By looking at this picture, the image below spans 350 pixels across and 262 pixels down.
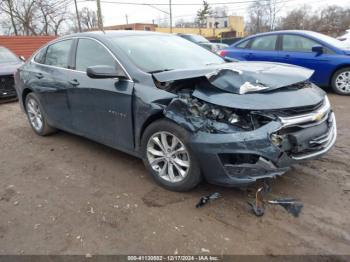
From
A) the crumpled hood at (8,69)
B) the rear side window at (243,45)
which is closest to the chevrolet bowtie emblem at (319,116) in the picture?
the rear side window at (243,45)

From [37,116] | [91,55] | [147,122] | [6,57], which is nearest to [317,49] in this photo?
[91,55]

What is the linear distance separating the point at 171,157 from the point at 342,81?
5678mm

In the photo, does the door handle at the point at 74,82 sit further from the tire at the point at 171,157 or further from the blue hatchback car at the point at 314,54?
the blue hatchback car at the point at 314,54

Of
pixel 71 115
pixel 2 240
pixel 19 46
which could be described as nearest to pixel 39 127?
pixel 71 115

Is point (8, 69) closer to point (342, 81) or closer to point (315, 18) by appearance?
point (342, 81)

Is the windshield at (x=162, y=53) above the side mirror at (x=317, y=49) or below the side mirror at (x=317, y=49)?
above

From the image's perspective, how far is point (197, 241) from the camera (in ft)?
8.73

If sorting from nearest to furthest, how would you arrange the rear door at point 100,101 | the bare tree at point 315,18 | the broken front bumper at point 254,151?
the broken front bumper at point 254,151 → the rear door at point 100,101 → the bare tree at point 315,18

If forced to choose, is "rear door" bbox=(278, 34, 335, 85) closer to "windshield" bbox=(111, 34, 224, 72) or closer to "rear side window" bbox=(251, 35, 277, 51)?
"rear side window" bbox=(251, 35, 277, 51)

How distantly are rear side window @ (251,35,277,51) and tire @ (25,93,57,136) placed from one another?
541 cm

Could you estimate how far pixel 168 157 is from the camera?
337cm

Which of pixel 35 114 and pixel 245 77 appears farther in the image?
pixel 35 114

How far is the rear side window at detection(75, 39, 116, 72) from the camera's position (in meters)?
3.89

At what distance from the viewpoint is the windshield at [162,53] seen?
3.72 m
